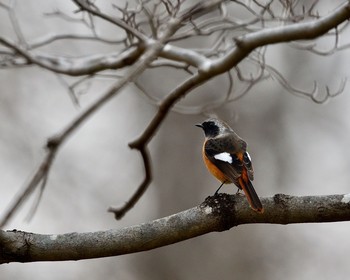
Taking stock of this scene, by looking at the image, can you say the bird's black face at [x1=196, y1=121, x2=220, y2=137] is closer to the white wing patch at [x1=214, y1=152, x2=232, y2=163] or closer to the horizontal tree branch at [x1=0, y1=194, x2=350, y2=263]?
the white wing patch at [x1=214, y1=152, x2=232, y2=163]

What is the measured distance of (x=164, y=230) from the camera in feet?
14.4

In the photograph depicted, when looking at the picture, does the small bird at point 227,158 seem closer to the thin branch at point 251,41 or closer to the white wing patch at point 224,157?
the white wing patch at point 224,157

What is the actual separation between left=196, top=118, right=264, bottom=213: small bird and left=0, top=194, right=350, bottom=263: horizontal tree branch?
21.1 inches

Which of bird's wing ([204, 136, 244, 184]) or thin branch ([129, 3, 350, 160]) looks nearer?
thin branch ([129, 3, 350, 160])

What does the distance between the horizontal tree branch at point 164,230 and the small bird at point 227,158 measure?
537 mm

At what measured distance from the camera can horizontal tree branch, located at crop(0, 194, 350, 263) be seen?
431 centimetres

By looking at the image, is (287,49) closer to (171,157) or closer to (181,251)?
(171,157)

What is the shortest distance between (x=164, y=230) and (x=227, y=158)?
5.34 ft

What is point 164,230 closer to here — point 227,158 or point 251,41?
point 251,41

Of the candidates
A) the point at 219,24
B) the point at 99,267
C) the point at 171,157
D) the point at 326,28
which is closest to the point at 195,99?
the point at 171,157

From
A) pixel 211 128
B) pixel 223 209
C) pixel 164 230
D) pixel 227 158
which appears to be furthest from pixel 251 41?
pixel 211 128

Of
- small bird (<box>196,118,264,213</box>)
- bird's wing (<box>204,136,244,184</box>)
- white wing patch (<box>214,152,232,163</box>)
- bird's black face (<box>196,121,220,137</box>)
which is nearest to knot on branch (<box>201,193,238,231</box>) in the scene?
small bird (<box>196,118,264,213</box>)

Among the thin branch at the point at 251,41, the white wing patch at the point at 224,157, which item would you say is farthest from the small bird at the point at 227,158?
the thin branch at the point at 251,41

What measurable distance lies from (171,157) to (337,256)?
346cm
